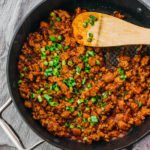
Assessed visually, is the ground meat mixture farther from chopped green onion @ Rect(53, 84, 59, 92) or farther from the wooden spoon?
the wooden spoon

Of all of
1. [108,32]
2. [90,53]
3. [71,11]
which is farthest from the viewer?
[71,11]

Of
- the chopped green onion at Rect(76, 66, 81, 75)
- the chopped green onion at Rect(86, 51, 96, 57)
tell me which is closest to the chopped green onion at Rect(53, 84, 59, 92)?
the chopped green onion at Rect(76, 66, 81, 75)

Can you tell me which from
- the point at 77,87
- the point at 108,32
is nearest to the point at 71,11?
the point at 108,32

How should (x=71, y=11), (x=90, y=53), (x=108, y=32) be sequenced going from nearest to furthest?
(x=108, y=32)
(x=90, y=53)
(x=71, y=11)

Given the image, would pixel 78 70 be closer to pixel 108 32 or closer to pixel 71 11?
pixel 108 32

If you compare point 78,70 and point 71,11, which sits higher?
point 71,11

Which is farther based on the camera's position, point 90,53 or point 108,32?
point 90,53

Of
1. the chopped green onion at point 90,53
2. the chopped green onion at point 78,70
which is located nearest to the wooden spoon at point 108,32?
the chopped green onion at point 90,53
